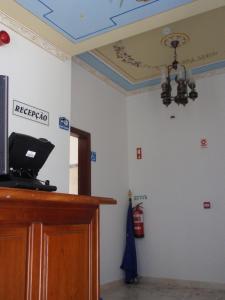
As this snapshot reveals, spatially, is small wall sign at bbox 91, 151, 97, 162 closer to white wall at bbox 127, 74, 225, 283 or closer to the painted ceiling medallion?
white wall at bbox 127, 74, 225, 283

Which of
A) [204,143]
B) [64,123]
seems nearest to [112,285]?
[204,143]

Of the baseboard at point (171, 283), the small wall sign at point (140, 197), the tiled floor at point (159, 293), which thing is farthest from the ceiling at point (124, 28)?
the baseboard at point (171, 283)

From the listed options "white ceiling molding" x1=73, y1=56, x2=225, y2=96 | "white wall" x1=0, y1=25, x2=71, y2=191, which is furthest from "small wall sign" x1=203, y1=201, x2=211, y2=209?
"white wall" x1=0, y1=25, x2=71, y2=191

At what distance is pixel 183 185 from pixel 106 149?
54.0 inches

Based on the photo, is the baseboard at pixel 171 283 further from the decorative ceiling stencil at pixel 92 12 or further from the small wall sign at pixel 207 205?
the decorative ceiling stencil at pixel 92 12

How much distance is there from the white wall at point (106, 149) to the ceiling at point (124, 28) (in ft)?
1.34

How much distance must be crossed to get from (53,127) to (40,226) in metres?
2.22

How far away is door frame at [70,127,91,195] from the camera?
4508mm

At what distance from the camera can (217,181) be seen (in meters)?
4.83

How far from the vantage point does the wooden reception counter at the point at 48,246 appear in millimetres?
999

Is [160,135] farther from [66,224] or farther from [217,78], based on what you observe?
[66,224]

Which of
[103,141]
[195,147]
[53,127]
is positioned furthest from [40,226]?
[195,147]

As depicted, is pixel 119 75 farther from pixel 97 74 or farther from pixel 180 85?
pixel 180 85

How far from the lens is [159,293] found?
434 cm
